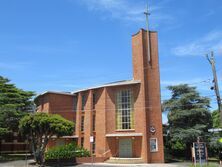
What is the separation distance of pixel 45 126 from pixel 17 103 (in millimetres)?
13132

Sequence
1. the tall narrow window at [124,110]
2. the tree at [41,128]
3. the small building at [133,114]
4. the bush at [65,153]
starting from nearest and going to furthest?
the tree at [41,128]
the bush at [65,153]
the small building at [133,114]
the tall narrow window at [124,110]

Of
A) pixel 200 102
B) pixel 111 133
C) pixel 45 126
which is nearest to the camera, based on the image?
pixel 45 126

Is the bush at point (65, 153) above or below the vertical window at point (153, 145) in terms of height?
below

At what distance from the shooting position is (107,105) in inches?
1569

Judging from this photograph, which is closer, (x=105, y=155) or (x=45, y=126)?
(x=45, y=126)

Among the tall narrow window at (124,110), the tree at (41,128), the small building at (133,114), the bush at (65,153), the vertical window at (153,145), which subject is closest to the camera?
Answer: the tree at (41,128)

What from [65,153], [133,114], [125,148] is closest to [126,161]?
[125,148]

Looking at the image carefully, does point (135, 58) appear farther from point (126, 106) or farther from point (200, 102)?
point (200, 102)

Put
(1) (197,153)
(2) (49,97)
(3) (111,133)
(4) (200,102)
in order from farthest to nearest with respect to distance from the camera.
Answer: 1. (2) (49,97)
2. (4) (200,102)
3. (3) (111,133)
4. (1) (197,153)

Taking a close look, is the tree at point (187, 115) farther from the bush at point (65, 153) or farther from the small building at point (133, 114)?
the bush at point (65, 153)

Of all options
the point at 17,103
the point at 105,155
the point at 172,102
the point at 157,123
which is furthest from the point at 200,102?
the point at 17,103

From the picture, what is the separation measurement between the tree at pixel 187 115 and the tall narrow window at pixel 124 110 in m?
5.41

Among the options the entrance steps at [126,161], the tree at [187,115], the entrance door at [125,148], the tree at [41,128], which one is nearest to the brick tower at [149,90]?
the entrance steps at [126,161]

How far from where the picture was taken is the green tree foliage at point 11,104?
1561 inches
